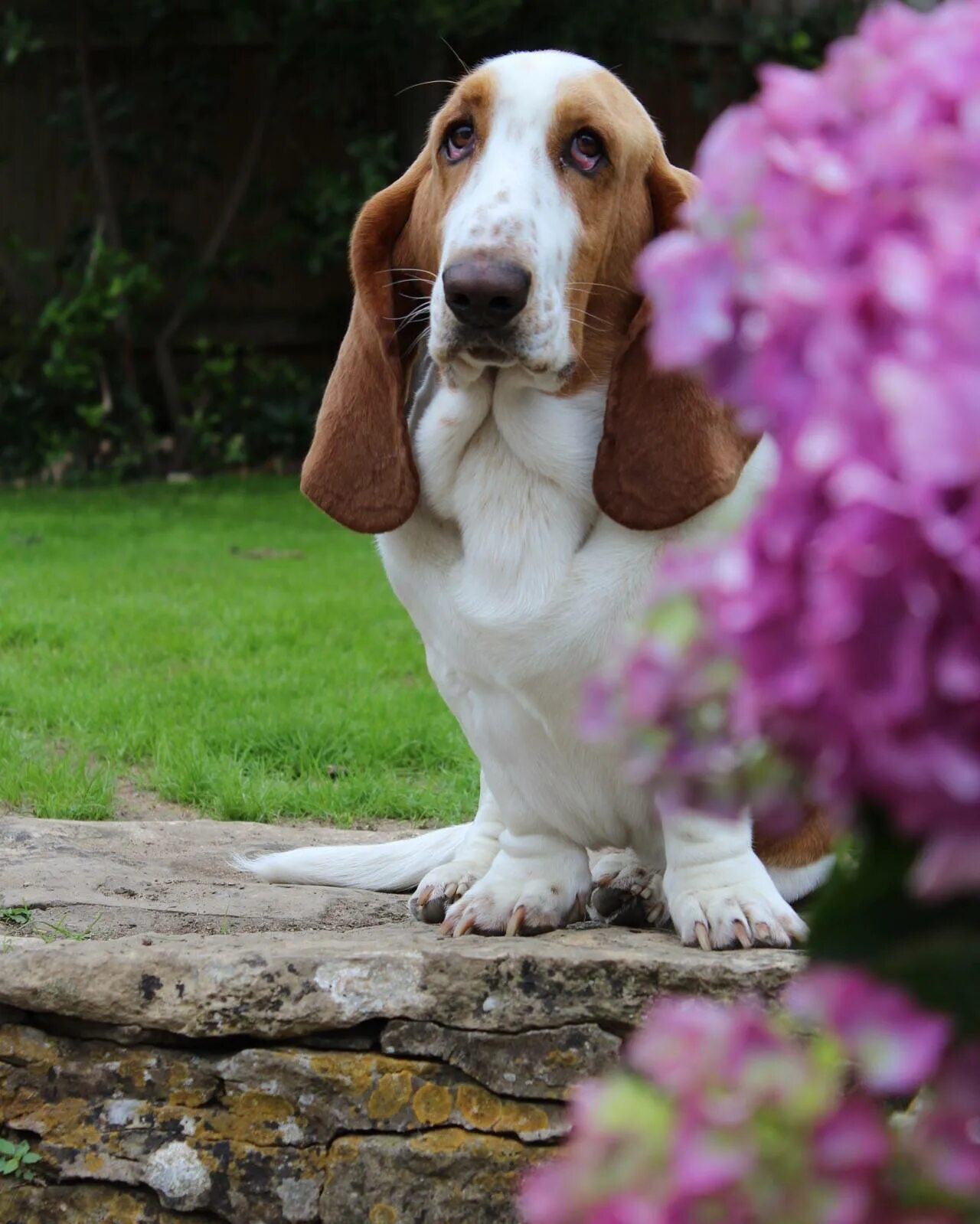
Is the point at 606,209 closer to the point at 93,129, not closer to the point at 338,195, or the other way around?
the point at 338,195

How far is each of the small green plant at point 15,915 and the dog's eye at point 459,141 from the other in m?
1.49

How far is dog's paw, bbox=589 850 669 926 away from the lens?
2902mm

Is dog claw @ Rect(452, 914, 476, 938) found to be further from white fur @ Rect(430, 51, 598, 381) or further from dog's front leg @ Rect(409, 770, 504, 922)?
white fur @ Rect(430, 51, 598, 381)

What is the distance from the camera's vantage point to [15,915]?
116 inches

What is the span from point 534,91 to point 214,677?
133 inches

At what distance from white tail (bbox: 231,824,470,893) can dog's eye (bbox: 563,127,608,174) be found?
135 centimetres

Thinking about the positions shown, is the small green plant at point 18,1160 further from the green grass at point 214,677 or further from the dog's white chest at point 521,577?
the green grass at point 214,677

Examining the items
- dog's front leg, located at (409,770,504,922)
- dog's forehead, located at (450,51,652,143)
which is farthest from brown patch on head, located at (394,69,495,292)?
dog's front leg, located at (409,770,504,922)

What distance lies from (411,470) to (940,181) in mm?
2103

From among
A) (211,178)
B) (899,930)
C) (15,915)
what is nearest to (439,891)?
(15,915)

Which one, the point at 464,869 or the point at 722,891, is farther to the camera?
the point at 464,869

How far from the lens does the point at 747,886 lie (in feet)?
8.57

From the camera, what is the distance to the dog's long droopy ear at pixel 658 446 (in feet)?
8.50

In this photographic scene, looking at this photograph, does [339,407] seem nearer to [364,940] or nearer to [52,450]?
[364,940]
